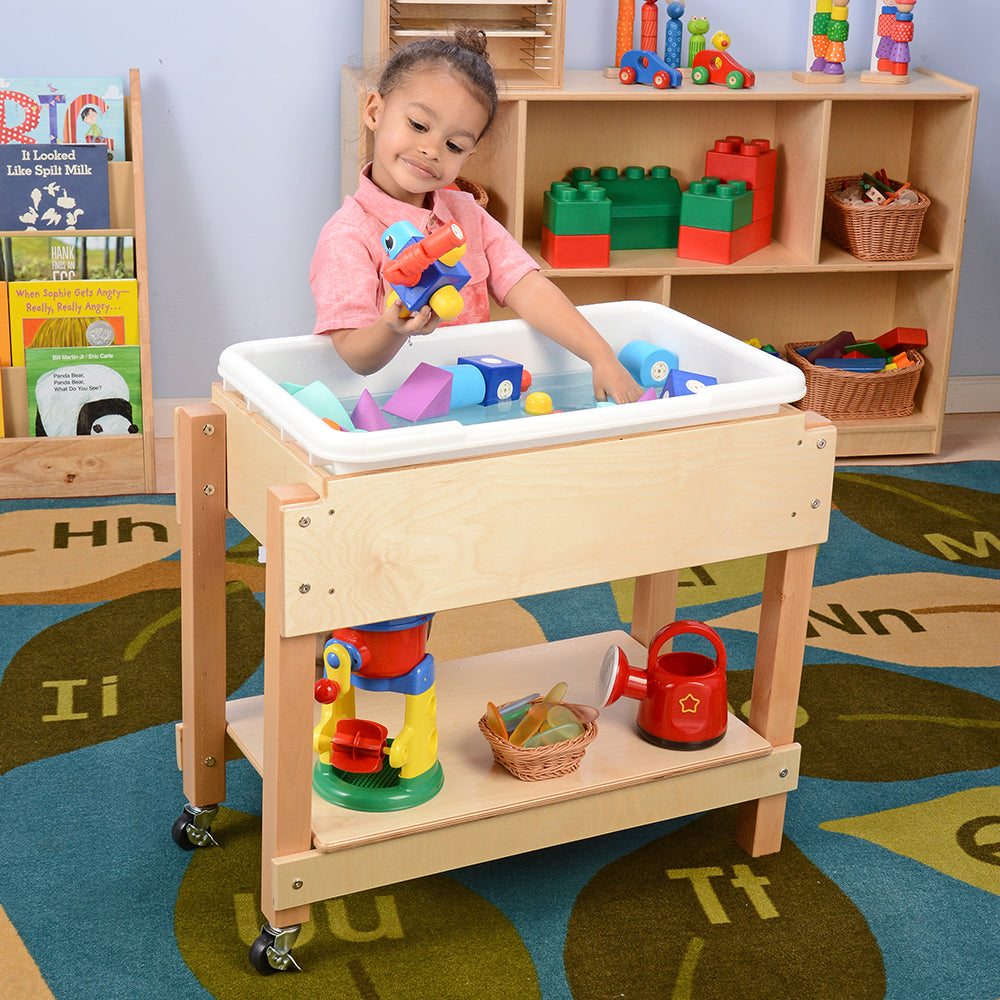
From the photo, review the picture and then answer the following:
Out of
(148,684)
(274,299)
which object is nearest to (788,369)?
(148,684)

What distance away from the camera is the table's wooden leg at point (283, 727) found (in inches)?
52.3

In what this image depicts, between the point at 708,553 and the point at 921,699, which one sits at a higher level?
the point at 708,553

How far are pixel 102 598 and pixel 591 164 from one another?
1547mm

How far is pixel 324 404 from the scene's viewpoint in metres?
1.48

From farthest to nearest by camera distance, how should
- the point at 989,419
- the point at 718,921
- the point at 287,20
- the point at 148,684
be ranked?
the point at 989,419 < the point at 287,20 < the point at 148,684 < the point at 718,921

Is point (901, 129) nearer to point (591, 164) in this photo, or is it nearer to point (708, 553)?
point (591, 164)

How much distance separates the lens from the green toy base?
1524 mm

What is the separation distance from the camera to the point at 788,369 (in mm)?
1568

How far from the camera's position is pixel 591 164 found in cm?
310

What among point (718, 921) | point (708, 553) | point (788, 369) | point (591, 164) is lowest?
point (718, 921)

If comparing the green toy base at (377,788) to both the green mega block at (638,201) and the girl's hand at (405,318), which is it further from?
the green mega block at (638,201)

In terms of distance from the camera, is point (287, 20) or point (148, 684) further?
point (287, 20)

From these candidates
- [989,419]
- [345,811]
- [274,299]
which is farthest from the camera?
[989,419]

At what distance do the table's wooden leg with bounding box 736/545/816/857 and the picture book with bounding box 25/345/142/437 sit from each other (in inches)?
64.6
